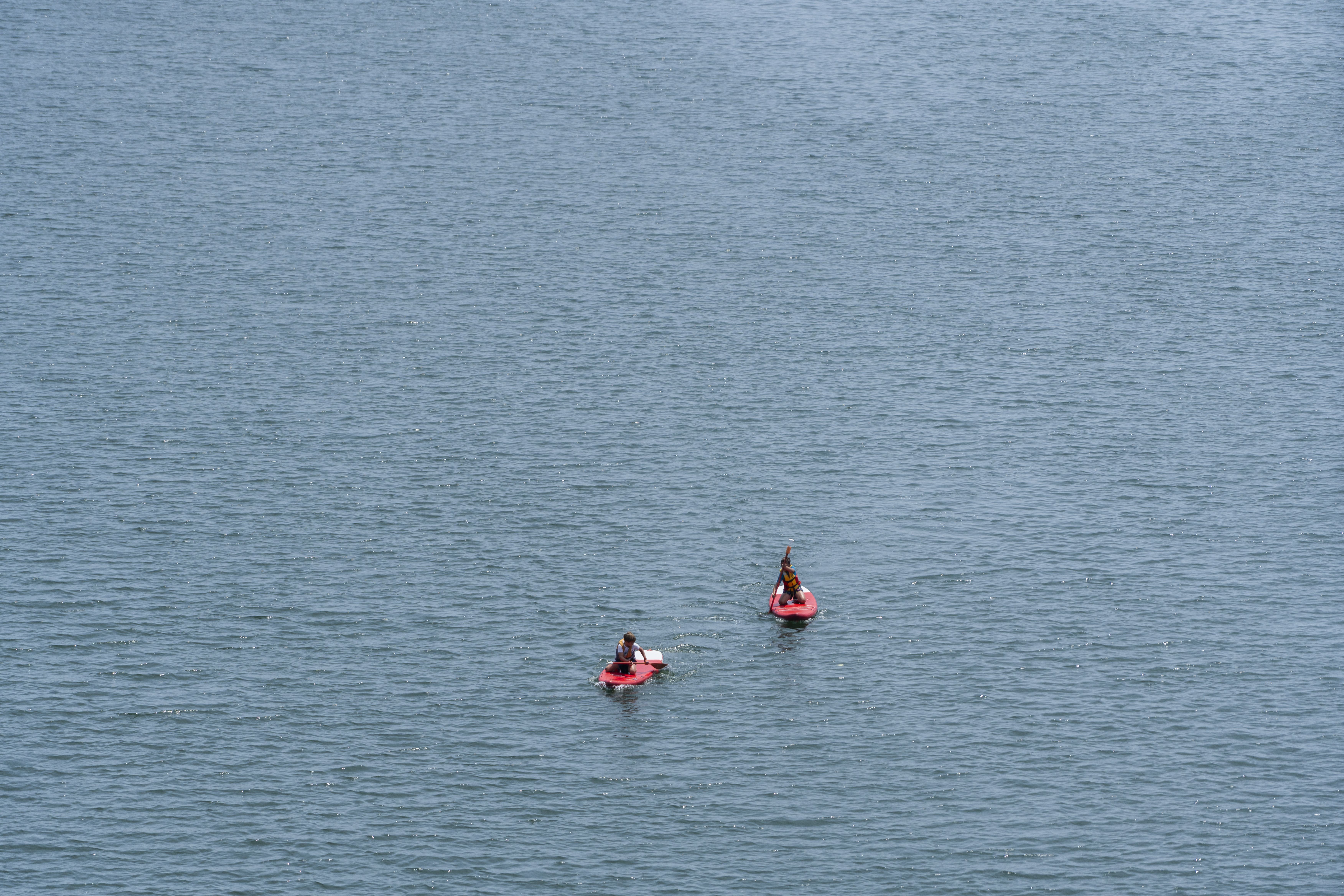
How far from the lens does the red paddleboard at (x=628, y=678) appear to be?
9619 centimetres

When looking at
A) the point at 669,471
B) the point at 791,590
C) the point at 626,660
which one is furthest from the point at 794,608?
the point at 669,471

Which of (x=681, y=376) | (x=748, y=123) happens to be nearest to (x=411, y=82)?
(x=748, y=123)

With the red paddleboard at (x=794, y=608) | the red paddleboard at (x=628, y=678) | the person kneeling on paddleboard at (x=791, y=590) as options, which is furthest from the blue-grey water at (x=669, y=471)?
the person kneeling on paddleboard at (x=791, y=590)

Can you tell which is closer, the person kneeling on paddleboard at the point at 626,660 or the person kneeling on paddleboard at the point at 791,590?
the person kneeling on paddleboard at the point at 626,660

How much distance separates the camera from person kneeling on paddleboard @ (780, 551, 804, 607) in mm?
103688

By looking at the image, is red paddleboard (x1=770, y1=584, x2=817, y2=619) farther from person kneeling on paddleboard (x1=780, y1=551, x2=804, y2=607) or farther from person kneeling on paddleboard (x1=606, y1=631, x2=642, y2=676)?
person kneeling on paddleboard (x1=606, y1=631, x2=642, y2=676)

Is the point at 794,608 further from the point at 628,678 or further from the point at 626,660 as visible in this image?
the point at 628,678

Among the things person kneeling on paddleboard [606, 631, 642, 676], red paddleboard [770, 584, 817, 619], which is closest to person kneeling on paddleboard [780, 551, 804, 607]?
red paddleboard [770, 584, 817, 619]

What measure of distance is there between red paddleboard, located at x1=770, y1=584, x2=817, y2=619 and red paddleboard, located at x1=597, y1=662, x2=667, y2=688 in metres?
9.74

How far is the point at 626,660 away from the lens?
317 feet

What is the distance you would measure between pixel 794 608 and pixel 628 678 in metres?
12.4

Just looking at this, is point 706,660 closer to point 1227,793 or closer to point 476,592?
point 476,592

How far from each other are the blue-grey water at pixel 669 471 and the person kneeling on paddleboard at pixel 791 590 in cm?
198

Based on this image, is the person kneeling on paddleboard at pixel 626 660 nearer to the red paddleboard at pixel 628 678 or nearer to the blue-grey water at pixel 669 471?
the red paddleboard at pixel 628 678
